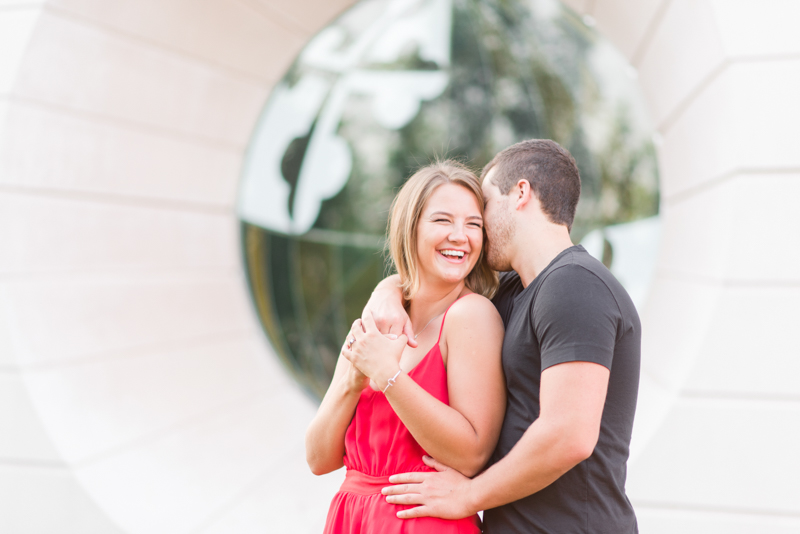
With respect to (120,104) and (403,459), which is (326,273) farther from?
(403,459)

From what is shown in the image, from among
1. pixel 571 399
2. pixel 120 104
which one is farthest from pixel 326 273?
pixel 571 399

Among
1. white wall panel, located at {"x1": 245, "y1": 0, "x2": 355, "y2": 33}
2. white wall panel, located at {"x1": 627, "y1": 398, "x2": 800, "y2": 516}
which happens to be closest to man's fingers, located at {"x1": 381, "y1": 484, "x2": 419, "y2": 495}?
white wall panel, located at {"x1": 627, "y1": 398, "x2": 800, "y2": 516}

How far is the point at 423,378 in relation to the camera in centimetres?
146

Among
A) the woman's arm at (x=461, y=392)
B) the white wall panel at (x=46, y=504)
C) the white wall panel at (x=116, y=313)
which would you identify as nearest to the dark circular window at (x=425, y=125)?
the white wall panel at (x=116, y=313)

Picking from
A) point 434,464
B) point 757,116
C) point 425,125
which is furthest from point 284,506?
point 425,125

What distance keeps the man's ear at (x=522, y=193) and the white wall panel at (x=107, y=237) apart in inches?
94.7

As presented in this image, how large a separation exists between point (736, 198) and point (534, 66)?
7246mm

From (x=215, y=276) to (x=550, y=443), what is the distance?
118 inches

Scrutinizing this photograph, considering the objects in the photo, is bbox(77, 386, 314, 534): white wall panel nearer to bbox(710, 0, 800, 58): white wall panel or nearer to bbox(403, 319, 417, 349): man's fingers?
bbox(403, 319, 417, 349): man's fingers

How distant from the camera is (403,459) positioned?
147 cm

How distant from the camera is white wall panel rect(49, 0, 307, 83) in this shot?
2994 mm

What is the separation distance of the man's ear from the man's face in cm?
2

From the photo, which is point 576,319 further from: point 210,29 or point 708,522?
point 210,29

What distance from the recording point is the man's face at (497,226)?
1604 mm
